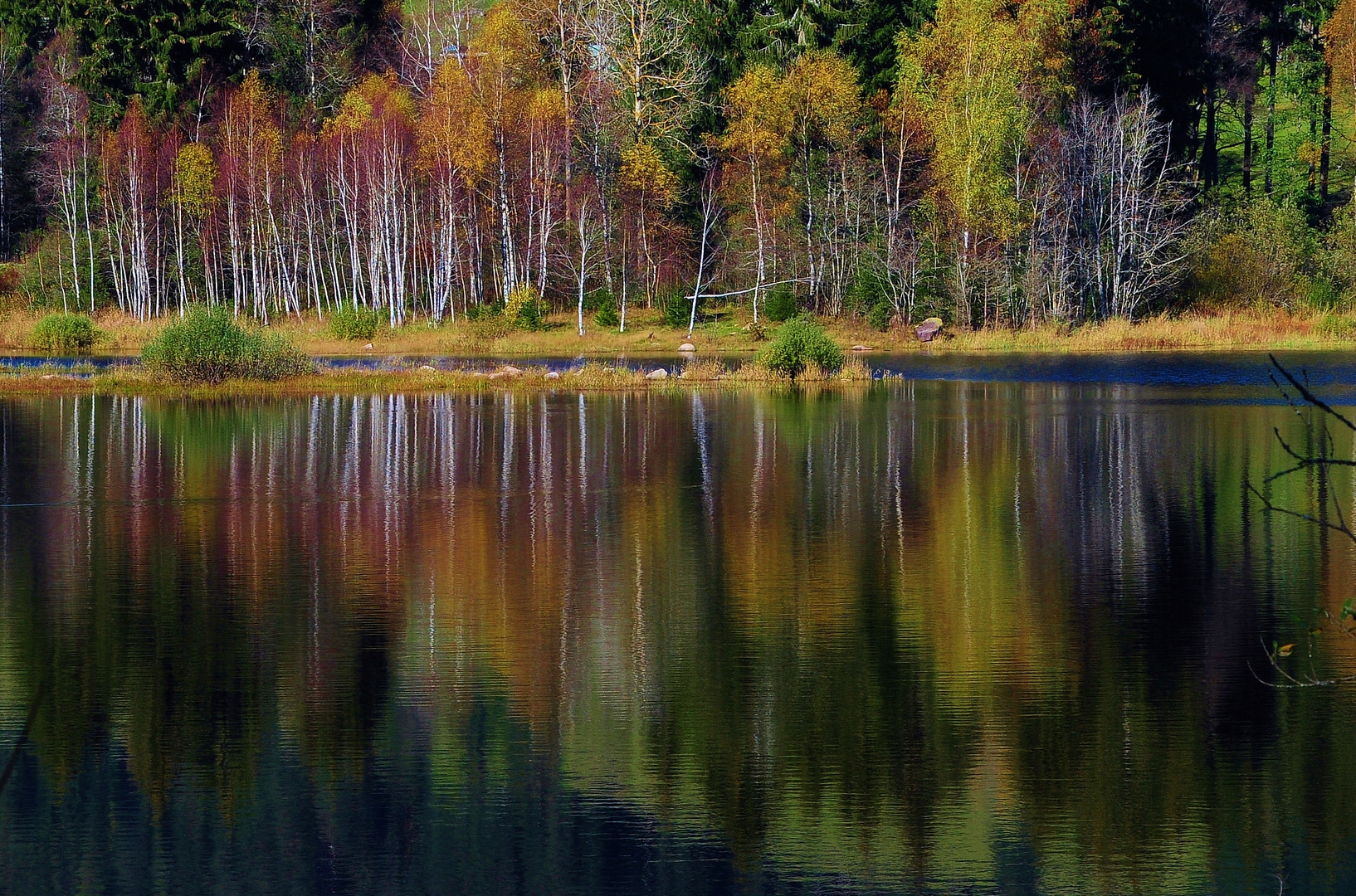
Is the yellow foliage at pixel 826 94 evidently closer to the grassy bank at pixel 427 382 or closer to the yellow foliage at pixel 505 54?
the yellow foliage at pixel 505 54

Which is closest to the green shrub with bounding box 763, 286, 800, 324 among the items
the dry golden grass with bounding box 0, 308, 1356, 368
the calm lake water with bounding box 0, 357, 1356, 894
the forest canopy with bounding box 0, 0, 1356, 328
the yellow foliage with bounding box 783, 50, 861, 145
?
the forest canopy with bounding box 0, 0, 1356, 328

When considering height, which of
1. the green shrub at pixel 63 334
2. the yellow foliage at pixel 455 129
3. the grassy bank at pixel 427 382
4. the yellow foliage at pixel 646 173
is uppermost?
the yellow foliage at pixel 455 129

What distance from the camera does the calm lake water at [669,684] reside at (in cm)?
1015

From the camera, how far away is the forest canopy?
225 feet

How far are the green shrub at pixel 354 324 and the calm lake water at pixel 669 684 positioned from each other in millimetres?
42786

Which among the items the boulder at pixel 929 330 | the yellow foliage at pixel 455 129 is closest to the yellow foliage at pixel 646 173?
the yellow foliage at pixel 455 129

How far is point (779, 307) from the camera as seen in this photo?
72000 millimetres

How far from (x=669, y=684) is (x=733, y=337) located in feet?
188

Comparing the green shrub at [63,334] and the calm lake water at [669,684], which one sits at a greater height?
the green shrub at [63,334]

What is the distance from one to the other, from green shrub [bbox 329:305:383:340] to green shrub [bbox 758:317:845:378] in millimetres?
25269

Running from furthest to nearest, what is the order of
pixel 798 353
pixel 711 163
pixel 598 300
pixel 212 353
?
pixel 711 163, pixel 598 300, pixel 798 353, pixel 212 353

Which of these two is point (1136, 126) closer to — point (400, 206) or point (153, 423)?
point (400, 206)

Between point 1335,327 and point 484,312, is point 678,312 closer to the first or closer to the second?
point 484,312

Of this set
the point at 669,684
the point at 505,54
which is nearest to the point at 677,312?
the point at 505,54
